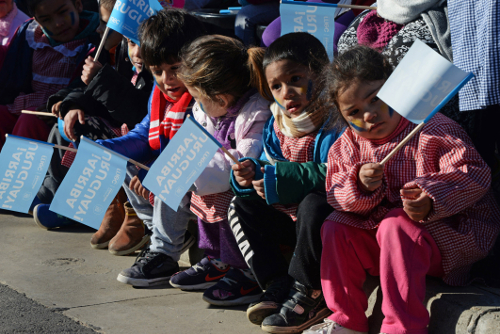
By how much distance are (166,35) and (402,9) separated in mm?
1242

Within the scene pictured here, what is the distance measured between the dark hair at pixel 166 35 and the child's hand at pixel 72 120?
2.39 feet

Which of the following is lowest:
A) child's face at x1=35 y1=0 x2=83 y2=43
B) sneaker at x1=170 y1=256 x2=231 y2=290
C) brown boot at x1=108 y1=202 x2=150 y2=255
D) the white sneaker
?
brown boot at x1=108 y1=202 x2=150 y2=255

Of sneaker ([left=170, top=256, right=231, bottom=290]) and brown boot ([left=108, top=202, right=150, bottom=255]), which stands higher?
sneaker ([left=170, top=256, right=231, bottom=290])

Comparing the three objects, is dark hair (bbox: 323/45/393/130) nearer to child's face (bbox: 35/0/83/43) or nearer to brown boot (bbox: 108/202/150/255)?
brown boot (bbox: 108/202/150/255)

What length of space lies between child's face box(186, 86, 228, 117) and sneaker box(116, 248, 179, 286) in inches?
31.3

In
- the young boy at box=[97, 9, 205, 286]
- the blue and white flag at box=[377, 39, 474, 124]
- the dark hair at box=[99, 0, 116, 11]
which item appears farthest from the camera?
the dark hair at box=[99, 0, 116, 11]

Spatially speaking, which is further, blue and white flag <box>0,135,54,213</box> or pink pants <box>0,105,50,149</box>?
pink pants <box>0,105,50,149</box>

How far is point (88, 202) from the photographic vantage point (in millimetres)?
2613

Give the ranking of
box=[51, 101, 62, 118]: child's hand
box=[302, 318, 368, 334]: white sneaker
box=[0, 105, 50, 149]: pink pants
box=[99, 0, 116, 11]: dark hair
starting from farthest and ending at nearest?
1. box=[0, 105, 50, 149]: pink pants
2. box=[99, 0, 116, 11]: dark hair
3. box=[51, 101, 62, 118]: child's hand
4. box=[302, 318, 368, 334]: white sneaker

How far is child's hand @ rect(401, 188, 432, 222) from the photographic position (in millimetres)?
1855

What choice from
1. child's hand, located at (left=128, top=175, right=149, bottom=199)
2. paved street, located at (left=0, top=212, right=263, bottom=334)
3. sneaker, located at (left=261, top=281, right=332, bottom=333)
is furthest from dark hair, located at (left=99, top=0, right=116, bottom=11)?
sneaker, located at (left=261, top=281, right=332, bottom=333)

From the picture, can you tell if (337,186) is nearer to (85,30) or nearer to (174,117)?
(174,117)

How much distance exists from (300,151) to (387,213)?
1.84ft

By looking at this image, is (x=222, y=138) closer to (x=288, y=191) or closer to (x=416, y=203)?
(x=288, y=191)
